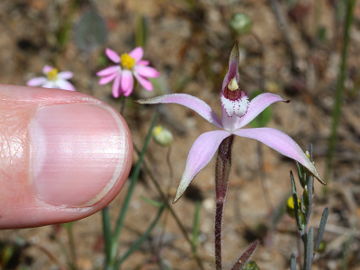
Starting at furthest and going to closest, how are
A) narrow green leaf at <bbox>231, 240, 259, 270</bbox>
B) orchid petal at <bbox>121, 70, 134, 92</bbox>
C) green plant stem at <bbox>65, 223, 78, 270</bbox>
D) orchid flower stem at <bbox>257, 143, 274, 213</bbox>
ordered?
orchid flower stem at <bbox>257, 143, 274, 213</bbox> < green plant stem at <bbox>65, 223, 78, 270</bbox> < orchid petal at <bbox>121, 70, 134, 92</bbox> < narrow green leaf at <bbox>231, 240, 259, 270</bbox>

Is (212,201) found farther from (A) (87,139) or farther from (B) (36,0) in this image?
(B) (36,0)

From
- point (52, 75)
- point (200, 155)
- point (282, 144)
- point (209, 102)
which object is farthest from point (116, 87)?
point (209, 102)

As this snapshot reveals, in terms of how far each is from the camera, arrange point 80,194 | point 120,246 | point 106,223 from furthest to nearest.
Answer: point 120,246 < point 106,223 < point 80,194

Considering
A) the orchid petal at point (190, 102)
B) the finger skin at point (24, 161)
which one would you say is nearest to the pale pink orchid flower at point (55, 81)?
the finger skin at point (24, 161)

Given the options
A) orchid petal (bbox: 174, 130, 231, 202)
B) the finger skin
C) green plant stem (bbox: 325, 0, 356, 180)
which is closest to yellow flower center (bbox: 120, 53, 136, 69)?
the finger skin

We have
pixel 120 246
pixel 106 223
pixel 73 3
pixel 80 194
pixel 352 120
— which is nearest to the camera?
pixel 80 194

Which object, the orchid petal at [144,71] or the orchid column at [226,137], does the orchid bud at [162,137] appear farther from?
the orchid column at [226,137]

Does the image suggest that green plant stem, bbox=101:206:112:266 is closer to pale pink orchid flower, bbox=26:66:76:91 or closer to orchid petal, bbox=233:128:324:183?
pale pink orchid flower, bbox=26:66:76:91

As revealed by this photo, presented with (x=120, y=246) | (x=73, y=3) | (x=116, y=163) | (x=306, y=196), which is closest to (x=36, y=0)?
(x=73, y=3)

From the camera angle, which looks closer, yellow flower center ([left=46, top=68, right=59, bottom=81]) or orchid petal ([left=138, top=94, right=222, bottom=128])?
orchid petal ([left=138, top=94, right=222, bottom=128])
